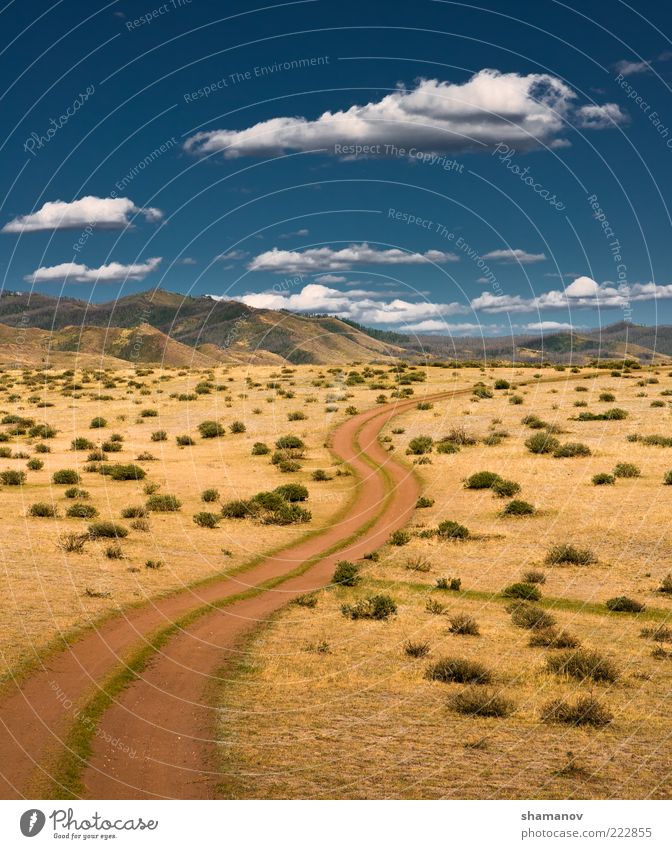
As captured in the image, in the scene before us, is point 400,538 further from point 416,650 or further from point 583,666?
point 583,666

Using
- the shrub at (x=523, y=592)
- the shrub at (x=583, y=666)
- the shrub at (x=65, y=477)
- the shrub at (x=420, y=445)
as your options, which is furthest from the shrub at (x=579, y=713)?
the shrub at (x=420, y=445)

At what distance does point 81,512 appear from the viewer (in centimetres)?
3981

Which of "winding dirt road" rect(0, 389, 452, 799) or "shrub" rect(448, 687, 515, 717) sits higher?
"shrub" rect(448, 687, 515, 717)

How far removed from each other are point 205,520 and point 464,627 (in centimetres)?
1874

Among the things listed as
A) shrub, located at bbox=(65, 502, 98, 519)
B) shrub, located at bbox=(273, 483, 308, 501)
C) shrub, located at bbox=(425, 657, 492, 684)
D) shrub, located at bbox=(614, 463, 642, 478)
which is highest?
shrub, located at bbox=(614, 463, 642, 478)

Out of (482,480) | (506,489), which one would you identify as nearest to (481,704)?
(506,489)

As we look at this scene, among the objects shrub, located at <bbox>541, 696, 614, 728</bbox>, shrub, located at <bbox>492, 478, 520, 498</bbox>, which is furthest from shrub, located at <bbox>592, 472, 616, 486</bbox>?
shrub, located at <bbox>541, 696, 614, 728</bbox>

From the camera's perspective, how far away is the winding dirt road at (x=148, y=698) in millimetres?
14492

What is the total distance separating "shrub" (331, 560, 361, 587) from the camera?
2972 cm

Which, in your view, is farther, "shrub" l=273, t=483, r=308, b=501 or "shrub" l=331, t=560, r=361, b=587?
"shrub" l=273, t=483, r=308, b=501

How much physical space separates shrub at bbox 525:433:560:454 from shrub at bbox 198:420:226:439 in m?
29.5

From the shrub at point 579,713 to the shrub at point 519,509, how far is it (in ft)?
72.7

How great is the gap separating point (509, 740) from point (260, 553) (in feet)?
65.5

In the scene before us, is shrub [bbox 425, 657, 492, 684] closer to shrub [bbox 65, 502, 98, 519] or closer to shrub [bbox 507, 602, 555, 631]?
shrub [bbox 507, 602, 555, 631]
